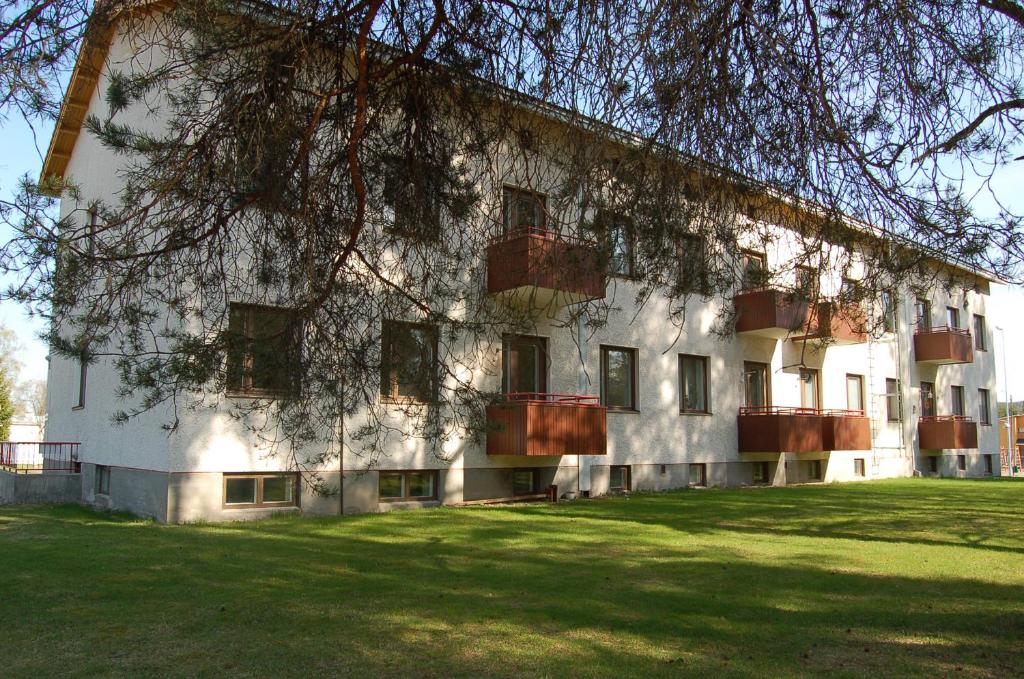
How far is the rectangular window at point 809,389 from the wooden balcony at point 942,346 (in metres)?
8.53

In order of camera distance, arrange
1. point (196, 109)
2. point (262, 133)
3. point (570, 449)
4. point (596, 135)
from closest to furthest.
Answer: point (596, 135), point (262, 133), point (196, 109), point (570, 449)

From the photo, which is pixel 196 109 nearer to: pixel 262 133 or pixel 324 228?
pixel 262 133

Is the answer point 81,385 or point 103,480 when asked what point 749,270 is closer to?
point 103,480

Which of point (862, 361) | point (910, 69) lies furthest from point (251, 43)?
point (862, 361)

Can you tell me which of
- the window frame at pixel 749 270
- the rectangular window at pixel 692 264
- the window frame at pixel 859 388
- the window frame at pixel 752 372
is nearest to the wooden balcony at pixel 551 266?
the rectangular window at pixel 692 264

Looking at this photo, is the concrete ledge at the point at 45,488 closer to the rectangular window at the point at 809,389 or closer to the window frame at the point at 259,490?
the window frame at the point at 259,490

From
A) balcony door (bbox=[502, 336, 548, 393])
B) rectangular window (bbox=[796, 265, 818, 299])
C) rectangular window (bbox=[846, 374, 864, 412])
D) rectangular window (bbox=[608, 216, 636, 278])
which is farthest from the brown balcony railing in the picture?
rectangular window (bbox=[846, 374, 864, 412])

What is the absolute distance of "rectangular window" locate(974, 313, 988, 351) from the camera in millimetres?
38625

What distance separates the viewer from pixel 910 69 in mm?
Result: 6887

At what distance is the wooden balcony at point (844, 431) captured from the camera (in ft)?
84.2

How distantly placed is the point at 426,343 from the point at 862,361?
2507 centimetres

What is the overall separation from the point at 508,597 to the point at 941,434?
96.9ft

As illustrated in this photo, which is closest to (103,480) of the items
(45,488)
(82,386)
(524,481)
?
(45,488)

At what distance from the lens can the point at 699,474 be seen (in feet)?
76.3
